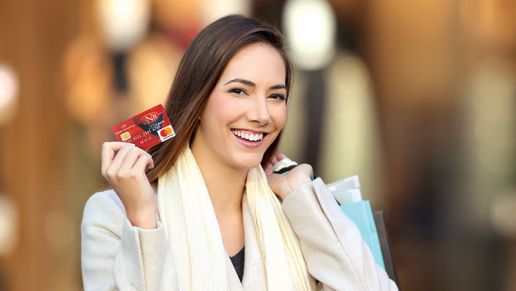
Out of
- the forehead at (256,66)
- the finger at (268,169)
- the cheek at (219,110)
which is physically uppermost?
the forehead at (256,66)

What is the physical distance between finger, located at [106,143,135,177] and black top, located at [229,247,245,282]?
0.45 metres

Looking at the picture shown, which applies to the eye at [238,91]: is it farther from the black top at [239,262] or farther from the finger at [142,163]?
the black top at [239,262]

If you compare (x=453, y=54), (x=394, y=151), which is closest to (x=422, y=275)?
A: (x=394, y=151)

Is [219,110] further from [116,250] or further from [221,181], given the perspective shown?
[116,250]

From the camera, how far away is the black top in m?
2.74

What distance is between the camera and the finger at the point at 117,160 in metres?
2.45

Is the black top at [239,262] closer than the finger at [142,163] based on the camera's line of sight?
No

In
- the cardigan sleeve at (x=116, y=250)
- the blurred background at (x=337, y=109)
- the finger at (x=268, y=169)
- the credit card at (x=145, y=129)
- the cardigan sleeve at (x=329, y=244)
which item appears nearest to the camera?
the cardigan sleeve at (x=116, y=250)

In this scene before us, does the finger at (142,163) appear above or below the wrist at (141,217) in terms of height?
above

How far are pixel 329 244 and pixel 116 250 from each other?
551 millimetres

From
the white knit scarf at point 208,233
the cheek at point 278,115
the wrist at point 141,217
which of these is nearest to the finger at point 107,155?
the wrist at point 141,217

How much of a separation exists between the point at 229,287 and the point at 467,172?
390 centimetres

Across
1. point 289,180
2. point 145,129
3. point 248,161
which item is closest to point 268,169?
point 289,180

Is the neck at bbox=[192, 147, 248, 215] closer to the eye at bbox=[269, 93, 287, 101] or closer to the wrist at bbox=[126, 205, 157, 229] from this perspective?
the eye at bbox=[269, 93, 287, 101]
